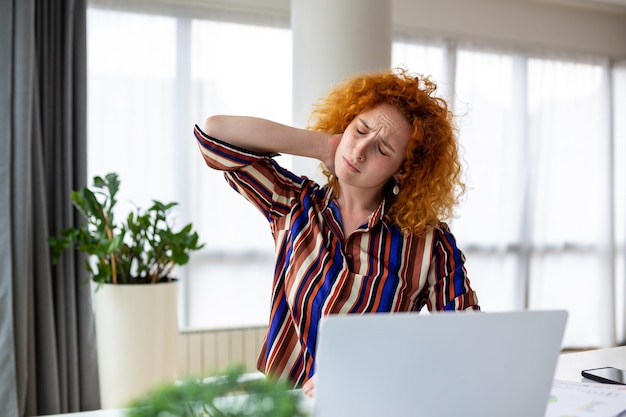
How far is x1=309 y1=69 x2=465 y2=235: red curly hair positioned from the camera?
1.72 metres

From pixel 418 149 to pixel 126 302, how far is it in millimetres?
1893

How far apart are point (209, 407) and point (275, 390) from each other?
8 cm

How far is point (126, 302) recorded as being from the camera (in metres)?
3.14

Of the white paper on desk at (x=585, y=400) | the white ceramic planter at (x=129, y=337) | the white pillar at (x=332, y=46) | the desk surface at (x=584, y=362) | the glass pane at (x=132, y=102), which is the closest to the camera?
the white paper on desk at (x=585, y=400)

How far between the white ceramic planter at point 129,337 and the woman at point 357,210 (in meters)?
1.52

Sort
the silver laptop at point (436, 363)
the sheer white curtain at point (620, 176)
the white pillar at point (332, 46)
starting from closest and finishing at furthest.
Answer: the silver laptop at point (436, 363) → the white pillar at point (332, 46) → the sheer white curtain at point (620, 176)

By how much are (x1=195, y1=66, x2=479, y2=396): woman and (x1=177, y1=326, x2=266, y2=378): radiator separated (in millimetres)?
2251

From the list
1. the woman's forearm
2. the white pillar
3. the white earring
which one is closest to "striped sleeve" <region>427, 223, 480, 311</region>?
the white earring

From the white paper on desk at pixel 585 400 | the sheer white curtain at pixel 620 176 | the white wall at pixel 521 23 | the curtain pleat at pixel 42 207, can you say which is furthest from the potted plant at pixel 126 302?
the sheer white curtain at pixel 620 176

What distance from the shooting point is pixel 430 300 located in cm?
171

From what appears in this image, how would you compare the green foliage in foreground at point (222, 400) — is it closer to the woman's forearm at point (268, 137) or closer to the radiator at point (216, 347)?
the woman's forearm at point (268, 137)

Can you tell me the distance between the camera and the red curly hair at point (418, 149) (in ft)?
5.64

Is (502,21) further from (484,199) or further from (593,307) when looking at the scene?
(593,307)

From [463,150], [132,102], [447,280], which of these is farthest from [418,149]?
[132,102]
